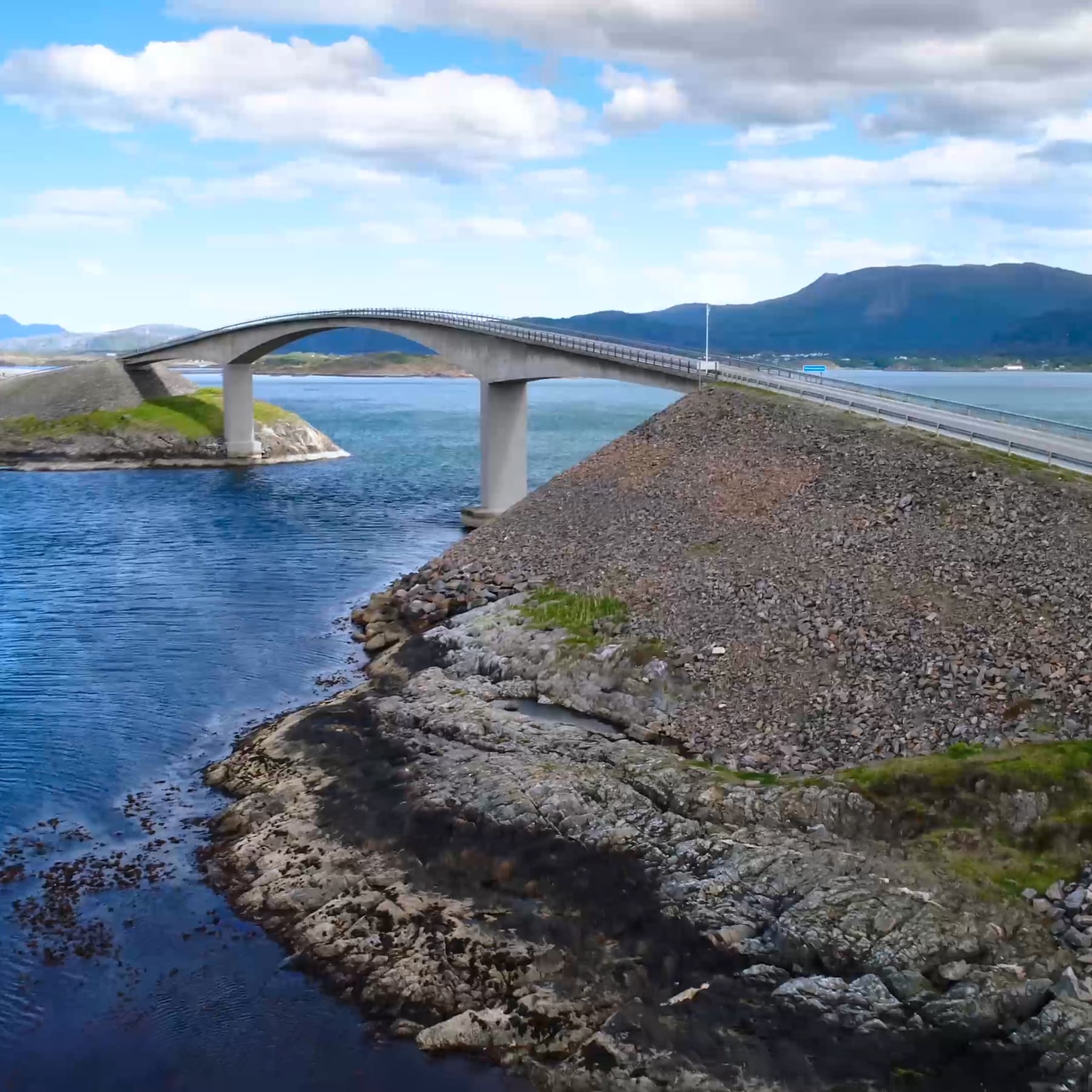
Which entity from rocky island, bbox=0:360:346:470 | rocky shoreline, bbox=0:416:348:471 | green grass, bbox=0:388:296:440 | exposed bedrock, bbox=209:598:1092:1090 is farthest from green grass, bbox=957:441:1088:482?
green grass, bbox=0:388:296:440

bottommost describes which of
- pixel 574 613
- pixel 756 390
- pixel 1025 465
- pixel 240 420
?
pixel 574 613

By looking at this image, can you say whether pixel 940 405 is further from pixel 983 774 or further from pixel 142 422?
pixel 142 422

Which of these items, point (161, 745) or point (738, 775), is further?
point (161, 745)

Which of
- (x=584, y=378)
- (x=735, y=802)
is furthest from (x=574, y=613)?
(x=584, y=378)

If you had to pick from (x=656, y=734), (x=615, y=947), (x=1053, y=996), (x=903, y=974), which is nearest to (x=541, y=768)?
(x=656, y=734)

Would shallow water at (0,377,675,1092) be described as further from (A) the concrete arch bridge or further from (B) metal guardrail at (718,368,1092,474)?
(B) metal guardrail at (718,368,1092,474)
